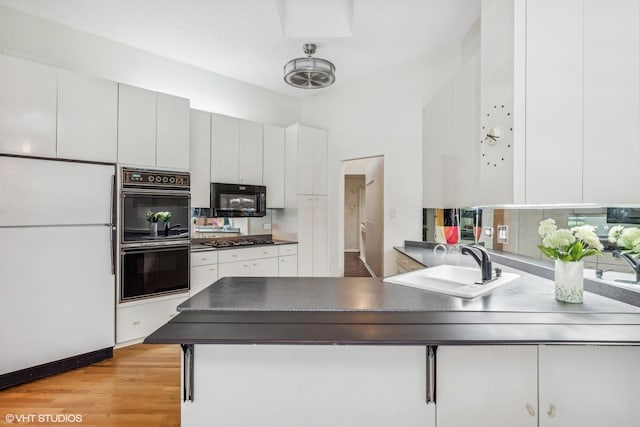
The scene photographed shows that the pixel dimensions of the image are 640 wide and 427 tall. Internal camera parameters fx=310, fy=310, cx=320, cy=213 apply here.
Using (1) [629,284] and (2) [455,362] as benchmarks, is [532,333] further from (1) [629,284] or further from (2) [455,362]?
(1) [629,284]

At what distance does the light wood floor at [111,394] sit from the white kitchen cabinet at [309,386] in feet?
2.97

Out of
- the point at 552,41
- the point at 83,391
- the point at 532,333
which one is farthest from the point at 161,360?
the point at 552,41

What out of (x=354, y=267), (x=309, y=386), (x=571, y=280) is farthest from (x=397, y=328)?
(x=354, y=267)

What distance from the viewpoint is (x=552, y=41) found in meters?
1.41

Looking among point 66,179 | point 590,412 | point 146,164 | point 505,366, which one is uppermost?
point 146,164

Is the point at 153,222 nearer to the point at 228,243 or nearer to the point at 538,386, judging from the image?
the point at 228,243

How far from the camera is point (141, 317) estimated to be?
296cm

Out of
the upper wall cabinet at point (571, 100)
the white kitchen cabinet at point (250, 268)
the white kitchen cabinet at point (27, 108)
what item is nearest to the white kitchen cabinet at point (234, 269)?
the white kitchen cabinet at point (250, 268)

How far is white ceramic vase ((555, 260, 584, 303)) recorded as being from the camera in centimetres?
145

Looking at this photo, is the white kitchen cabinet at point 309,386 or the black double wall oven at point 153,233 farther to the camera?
the black double wall oven at point 153,233

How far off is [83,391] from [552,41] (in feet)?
11.5

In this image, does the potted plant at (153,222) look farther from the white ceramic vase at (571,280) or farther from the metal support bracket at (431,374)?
the white ceramic vase at (571,280)

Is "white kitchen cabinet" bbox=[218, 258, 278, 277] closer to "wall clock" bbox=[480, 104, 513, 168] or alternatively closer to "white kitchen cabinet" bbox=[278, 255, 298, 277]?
"white kitchen cabinet" bbox=[278, 255, 298, 277]

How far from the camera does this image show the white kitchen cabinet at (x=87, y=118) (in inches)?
99.1
